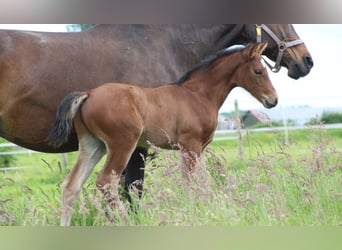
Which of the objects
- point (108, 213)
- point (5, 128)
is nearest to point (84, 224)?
point (108, 213)

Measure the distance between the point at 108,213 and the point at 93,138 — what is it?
44cm

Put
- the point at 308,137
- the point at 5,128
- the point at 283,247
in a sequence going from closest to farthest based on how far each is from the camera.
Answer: the point at 283,247 < the point at 5,128 < the point at 308,137

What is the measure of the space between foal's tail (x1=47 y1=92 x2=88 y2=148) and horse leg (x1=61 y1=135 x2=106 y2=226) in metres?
0.12

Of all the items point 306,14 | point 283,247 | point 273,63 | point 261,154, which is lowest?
point 283,247

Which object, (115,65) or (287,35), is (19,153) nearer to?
(115,65)

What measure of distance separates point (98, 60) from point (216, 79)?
0.73 meters

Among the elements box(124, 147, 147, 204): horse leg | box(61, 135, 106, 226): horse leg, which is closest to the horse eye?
box(124, 147, 147, 204): horse leg

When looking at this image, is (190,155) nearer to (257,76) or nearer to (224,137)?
(224,137)

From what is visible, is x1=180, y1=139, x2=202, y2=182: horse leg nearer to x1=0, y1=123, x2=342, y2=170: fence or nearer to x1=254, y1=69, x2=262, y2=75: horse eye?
x1=0, y1=123, x2=342, y2=170: fence

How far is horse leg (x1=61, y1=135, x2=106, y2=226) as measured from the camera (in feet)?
11.2

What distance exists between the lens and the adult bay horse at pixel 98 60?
142 inches

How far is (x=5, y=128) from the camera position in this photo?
3.63m

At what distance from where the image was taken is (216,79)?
12.3 ft

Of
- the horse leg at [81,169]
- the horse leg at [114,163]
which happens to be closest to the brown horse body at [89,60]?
the horse leg at [81,169]
